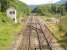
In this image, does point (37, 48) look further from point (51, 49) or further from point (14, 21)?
point (14, 21)

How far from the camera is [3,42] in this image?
13383 millimetres

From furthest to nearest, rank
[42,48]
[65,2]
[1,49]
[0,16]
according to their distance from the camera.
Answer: [65,2] < [0,16] < [42,48] < [1,49]

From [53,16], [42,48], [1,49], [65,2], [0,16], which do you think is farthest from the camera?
[53,16]

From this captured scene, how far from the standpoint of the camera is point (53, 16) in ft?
105

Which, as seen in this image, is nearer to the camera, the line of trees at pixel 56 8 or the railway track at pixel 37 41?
the railway track at pixel 37 41

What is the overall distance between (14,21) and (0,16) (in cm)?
199

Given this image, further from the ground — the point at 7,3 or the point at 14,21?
the point at 7,3

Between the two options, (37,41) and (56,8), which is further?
(56,8)

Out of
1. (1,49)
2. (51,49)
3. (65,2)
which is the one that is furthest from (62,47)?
(65,2)

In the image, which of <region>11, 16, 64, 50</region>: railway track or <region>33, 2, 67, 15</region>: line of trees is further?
<region>33, 2, 67, 15</region>: line of trees

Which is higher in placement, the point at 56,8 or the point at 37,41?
the point at 56,8

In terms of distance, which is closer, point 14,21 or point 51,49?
point 51,49

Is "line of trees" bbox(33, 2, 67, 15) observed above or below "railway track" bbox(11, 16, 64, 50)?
above

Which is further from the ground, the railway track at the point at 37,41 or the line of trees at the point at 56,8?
the line of trees at the point at 56,8
